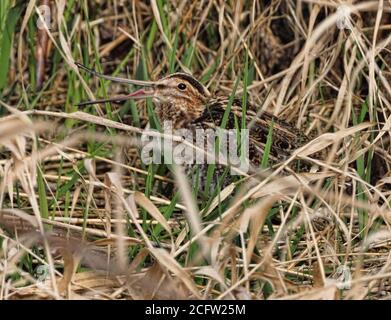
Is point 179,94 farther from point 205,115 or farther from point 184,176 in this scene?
point 184,176

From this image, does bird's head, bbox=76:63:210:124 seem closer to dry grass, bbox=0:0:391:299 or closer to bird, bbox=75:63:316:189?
bird, bbox=75:63:316:189

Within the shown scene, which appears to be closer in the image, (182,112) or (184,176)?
(184,176)

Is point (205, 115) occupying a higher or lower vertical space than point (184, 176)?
higher

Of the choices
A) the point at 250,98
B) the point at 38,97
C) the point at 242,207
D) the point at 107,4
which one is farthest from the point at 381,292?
the point at 107,4

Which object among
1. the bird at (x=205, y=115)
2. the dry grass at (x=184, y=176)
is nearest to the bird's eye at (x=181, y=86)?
the bird at (x=205, y=115)

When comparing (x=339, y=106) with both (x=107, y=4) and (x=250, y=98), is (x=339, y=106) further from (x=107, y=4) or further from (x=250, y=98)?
(x=107, y=4)

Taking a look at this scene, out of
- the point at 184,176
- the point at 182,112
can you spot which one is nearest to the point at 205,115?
the point at 182,112

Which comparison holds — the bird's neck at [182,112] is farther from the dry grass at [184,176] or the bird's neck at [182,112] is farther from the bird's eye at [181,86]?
the dry grass at [184,176]
